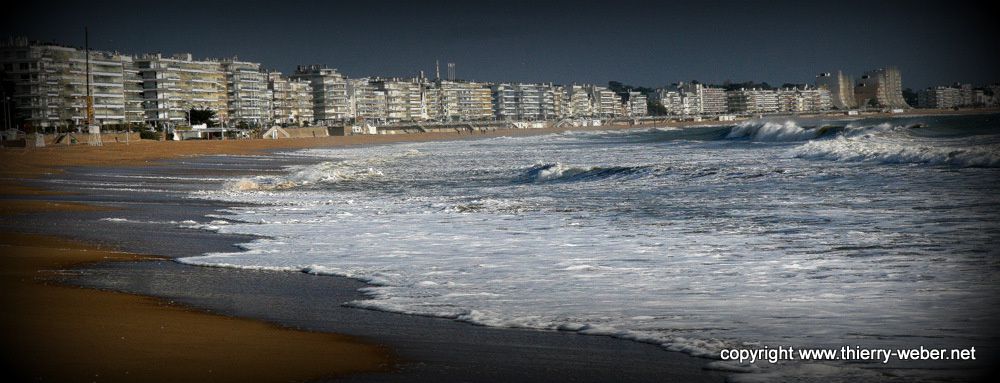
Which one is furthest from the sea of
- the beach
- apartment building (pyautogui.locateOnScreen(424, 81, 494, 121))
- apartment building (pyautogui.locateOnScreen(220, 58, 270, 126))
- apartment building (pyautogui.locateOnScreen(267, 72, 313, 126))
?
apartment building (pyautogui.locateOnScreen(424, 81, 494, 121))

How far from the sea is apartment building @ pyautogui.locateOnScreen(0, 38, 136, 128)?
8758cm

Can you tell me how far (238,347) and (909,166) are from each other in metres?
16.0

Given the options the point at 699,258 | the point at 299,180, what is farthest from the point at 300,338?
the point at 299,180

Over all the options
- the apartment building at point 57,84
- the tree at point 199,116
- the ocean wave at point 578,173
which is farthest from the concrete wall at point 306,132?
the ocean wave at point 578,173

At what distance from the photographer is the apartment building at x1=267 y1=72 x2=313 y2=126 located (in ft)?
471

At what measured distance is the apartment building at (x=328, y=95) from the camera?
6038 inches

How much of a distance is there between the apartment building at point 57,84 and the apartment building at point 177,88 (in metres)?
6.46

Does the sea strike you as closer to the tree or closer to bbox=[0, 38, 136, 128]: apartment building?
bbox=[0, 38, 136, 128]: apartment building

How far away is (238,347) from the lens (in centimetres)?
507

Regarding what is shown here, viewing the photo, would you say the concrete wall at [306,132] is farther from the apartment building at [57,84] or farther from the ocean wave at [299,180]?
the ocean wave at [299,180]

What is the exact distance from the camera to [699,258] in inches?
322

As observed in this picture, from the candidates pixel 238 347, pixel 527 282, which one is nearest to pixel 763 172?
pixel 527 282

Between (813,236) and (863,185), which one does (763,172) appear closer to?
(863,185)

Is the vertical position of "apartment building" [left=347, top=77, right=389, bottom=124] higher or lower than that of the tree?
higher
